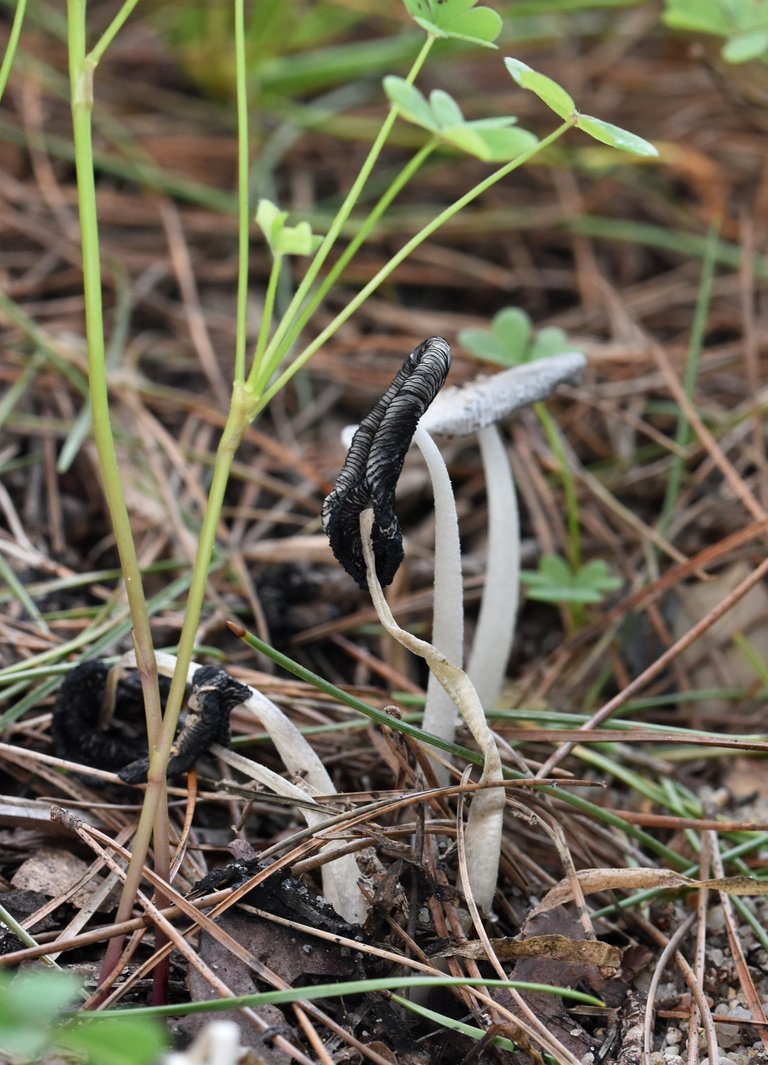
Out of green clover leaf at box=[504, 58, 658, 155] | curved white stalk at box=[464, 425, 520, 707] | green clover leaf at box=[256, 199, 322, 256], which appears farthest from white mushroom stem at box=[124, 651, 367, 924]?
green clover leaf at box=[504, 58, 658, 155]

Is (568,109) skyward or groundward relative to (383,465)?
skyward

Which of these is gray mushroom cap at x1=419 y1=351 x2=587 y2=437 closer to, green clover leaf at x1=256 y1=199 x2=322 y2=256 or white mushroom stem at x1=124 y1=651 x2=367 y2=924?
green clover leaf at x1=256 y1=199 x2=322 y2=256

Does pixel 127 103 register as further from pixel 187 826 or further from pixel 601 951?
pixel 601 951

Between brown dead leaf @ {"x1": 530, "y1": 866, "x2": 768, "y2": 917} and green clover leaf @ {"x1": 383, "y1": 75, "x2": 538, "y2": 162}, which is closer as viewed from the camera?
green clover leaf @ {"x1": 383, "y1": 75, "x2": 538, "y2": 162}

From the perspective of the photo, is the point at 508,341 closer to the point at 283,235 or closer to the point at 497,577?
the point at 497,577

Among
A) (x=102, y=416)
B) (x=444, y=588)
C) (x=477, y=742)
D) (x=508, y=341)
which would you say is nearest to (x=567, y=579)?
(x=508, y=341)

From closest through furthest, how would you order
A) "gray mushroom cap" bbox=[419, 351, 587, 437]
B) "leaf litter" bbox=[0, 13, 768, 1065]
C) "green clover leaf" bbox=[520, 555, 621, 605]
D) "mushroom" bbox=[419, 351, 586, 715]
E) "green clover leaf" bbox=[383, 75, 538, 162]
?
"green clover leaf" bbox=[383, 75, 538, 162], "leaf litter" bbox=[0, 13, 768, 1065], "gray mushroom cap" bbox=[419, 351, 587, 437], "mushroom" bbox=[419, 351, 586, 715], "green clover leaf" bbox=[520, 555, 621, 605]
